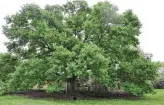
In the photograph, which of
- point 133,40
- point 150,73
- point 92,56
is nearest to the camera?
point 92,56

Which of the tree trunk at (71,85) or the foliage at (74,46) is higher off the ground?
the foliage at (74,46)

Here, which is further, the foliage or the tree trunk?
the tree trunk

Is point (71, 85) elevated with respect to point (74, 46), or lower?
lower

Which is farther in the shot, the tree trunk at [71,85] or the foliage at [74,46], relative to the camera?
the tree trunk at [71,85]

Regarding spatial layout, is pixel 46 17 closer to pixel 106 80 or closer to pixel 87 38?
pixel 87 38

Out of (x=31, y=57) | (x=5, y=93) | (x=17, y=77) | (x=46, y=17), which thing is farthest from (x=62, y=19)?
(x=5, y=93)

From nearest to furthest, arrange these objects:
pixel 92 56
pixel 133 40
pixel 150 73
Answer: pixel 92 56 < pixel 150 73 < pixel 133 40

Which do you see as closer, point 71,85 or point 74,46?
point 74,46

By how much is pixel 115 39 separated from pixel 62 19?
6.10 m

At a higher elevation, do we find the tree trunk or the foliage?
the foliage

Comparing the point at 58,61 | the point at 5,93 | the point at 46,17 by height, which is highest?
the point at 46,17

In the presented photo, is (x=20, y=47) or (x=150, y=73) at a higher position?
(x=20, y=47)

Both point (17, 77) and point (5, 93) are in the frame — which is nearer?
point (17, 77)

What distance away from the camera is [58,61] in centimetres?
3095
